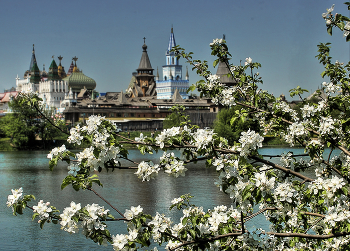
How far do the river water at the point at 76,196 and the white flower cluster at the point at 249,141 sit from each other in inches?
356

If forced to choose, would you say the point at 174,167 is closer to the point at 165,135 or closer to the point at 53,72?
the point at 165,135

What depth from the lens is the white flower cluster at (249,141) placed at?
3.79m

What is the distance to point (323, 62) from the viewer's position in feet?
19.3

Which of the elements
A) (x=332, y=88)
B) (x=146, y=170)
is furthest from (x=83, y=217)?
(x=332, y=88)

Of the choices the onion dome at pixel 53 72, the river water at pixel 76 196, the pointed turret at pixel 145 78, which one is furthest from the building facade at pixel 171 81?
the river water at pixel 76 196

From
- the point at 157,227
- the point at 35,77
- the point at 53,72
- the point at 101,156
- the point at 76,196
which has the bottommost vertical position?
the point at 76,196

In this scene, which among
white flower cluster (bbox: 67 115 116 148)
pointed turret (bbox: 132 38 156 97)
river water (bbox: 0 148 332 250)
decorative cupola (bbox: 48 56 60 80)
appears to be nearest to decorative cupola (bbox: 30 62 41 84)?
decorative cupola (bbox: 48 56 60 80)

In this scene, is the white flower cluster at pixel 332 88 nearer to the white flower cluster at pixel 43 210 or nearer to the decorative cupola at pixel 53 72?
the white flower cluster at pixel 43 210

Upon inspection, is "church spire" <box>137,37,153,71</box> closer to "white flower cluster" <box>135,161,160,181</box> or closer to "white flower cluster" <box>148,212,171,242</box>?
"white flower cluster" <box>135,161,160,181</box>

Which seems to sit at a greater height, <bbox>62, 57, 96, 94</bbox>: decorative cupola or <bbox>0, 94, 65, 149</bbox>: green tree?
<bbox>62, 57, 96, 94</bbox>: decorative cupola

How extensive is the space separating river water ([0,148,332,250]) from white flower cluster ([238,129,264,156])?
904cm

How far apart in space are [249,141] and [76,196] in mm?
16681

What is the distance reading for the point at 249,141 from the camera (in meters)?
3.79

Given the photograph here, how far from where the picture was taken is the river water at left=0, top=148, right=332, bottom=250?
42.3 feet
